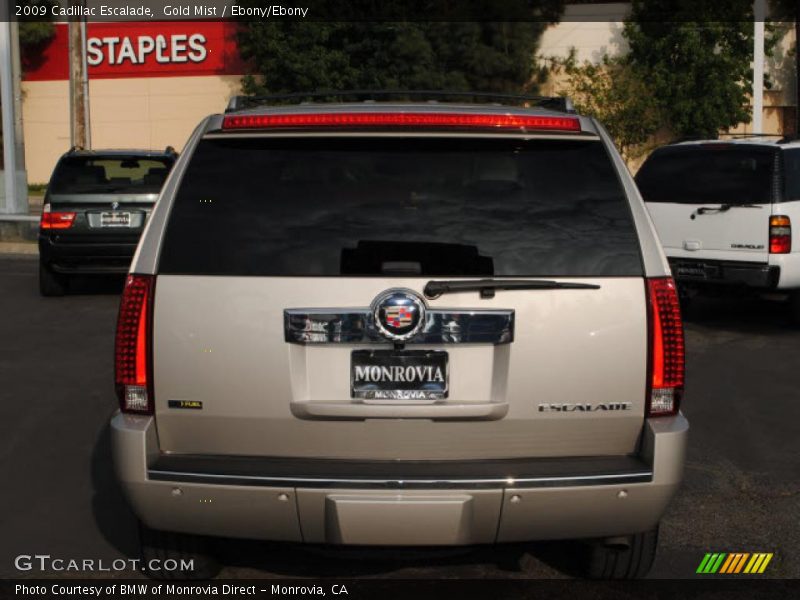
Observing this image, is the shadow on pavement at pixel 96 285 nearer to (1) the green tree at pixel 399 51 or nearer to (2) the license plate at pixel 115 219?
(2) the license plate at pixel 115 219

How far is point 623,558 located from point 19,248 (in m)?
17.8

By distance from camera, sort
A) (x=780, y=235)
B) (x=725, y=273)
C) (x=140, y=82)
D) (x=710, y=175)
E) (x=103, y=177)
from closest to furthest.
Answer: (x=780, y=235)
(x=725, y=273)
(x=710, y=175)
(x=103, y=177)
(x=140, y=82)

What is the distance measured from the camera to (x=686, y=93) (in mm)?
45375

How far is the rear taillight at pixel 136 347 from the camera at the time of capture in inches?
153

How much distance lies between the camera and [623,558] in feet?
14.7

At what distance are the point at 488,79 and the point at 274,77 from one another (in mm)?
9033

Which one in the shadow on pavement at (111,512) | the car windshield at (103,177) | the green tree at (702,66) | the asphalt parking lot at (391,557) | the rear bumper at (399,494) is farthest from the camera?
the green tree at (702,66)

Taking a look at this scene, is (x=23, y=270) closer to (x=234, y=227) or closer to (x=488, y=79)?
(x=234, y=227)

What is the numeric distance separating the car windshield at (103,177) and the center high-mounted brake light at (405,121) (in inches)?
377

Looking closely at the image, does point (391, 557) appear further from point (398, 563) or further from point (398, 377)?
point (398, 377)

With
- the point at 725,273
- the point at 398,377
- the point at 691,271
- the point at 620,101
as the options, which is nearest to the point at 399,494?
the point at 398,377

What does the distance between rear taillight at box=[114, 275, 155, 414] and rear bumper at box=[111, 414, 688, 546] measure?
0.07 meters

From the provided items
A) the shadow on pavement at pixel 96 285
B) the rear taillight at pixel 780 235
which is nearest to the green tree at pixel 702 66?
the shadow on pavement at pixel 96 285

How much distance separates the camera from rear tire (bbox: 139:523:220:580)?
434cm
